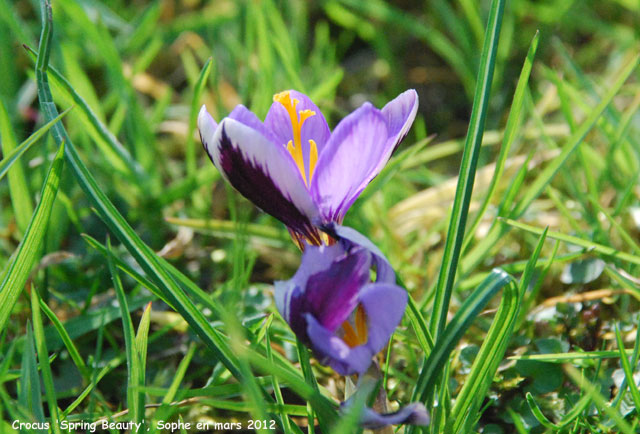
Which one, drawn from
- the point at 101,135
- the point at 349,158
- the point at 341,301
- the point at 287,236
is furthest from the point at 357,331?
the point at 101,135

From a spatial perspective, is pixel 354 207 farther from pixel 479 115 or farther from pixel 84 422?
pixel 84 422

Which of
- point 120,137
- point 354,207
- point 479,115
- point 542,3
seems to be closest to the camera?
point 479,115

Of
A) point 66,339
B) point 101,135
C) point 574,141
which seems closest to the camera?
point 66,339

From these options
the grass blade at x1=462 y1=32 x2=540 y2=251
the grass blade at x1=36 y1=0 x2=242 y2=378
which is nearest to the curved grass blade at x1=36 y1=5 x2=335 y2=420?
the grass blade at x1=36 y1=0 x2=242 y2=378

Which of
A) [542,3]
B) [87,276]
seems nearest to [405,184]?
[87,276]

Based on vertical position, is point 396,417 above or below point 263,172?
below

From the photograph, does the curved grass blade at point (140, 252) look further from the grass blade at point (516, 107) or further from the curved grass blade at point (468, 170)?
the grass blade at point (516, 107)

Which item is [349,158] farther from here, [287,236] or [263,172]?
[287,236]
